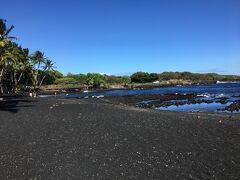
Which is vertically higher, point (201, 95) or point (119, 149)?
point (119, 149)

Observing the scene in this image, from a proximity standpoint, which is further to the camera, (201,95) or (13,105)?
(201,95)

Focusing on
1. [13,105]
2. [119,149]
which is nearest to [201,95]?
[13,105]

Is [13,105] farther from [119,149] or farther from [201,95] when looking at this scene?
[201,95]

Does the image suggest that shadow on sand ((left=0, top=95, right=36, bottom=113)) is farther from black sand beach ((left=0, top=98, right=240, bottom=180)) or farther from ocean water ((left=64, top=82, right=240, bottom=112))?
ocean water ((left=64, top=82, right=240, bottom=112))

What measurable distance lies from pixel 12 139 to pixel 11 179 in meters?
6.81

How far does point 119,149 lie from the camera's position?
16.9m

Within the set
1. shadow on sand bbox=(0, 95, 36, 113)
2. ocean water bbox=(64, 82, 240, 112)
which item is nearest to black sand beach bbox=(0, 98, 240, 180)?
shadow on sand bbox=(0, 95, 36, 113)

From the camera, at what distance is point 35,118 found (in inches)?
1083

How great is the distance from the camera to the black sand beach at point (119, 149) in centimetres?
1355

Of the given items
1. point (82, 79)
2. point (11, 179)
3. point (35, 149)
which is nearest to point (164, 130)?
point (35, 149)

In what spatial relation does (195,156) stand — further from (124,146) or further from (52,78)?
(52,78)

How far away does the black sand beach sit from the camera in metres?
13.5

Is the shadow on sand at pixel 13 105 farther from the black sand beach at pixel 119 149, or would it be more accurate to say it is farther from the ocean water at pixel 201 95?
the ocean water at pixel 201 95

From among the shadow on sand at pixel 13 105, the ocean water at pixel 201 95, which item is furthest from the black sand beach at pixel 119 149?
the ocean water at pixel 201 95
